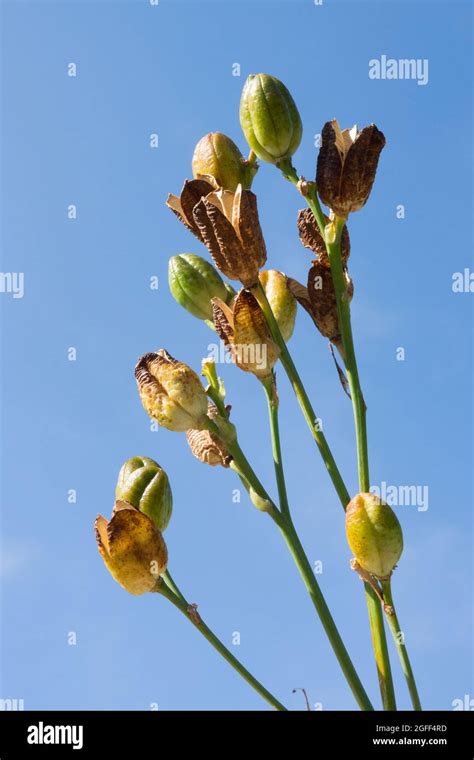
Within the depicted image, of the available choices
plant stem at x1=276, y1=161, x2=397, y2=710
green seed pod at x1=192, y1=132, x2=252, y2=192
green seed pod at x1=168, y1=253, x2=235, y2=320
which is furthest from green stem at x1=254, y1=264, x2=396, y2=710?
green seed pod at x1=192, y1=132, x2=252, y2=192

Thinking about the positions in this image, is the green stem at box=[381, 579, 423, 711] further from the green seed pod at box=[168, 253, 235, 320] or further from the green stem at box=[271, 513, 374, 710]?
the green seed pod at box=[168, 253, 235, 320]

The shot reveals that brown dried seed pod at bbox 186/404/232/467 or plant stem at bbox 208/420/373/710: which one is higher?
brown dried seed pod at bbox 186/404/232/467

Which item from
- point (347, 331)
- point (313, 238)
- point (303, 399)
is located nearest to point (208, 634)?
point (303, 399)

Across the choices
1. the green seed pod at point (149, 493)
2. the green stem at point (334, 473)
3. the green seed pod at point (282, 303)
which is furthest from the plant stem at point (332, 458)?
the green seed pod at point (149, 493)

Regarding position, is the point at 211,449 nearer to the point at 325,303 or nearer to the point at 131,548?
the point at 131,548
